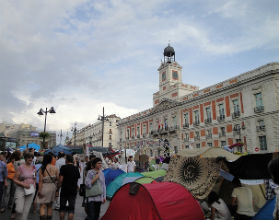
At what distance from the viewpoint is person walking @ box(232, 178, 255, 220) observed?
5418 mm

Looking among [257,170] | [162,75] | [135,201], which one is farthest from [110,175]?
[162,75]

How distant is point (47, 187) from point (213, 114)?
28.1 meters

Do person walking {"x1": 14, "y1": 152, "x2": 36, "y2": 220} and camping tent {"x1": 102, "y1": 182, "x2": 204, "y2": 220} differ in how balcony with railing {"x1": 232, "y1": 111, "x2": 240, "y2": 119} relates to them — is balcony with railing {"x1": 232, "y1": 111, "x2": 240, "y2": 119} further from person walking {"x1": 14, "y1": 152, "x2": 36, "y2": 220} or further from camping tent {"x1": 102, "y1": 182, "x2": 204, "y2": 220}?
person walking {"x1": 14, "y1": 152, "x2": 36, "y2": 220}

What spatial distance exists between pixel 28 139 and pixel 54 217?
7743 cm

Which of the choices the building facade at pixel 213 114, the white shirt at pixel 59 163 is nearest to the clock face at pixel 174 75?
the building facade at pixel 213 114

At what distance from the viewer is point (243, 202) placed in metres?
5.51

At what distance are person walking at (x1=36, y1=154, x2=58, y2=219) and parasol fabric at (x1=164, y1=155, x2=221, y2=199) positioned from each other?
3724mm

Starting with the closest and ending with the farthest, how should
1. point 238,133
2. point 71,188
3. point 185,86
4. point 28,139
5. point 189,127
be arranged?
1. point 71,188
2. point 238,133
3. point 189,127
4. point 185,86
5. point 28,139

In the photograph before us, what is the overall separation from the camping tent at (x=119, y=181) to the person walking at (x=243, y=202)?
3999 mm

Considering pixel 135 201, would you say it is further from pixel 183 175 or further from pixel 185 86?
pixel 185 86

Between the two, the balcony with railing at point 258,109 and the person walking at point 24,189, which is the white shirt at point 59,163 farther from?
the balcony with railing at point 258,109

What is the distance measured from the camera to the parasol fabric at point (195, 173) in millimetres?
6375

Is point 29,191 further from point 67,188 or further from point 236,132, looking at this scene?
point 236,132

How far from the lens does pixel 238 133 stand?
26.9 m
